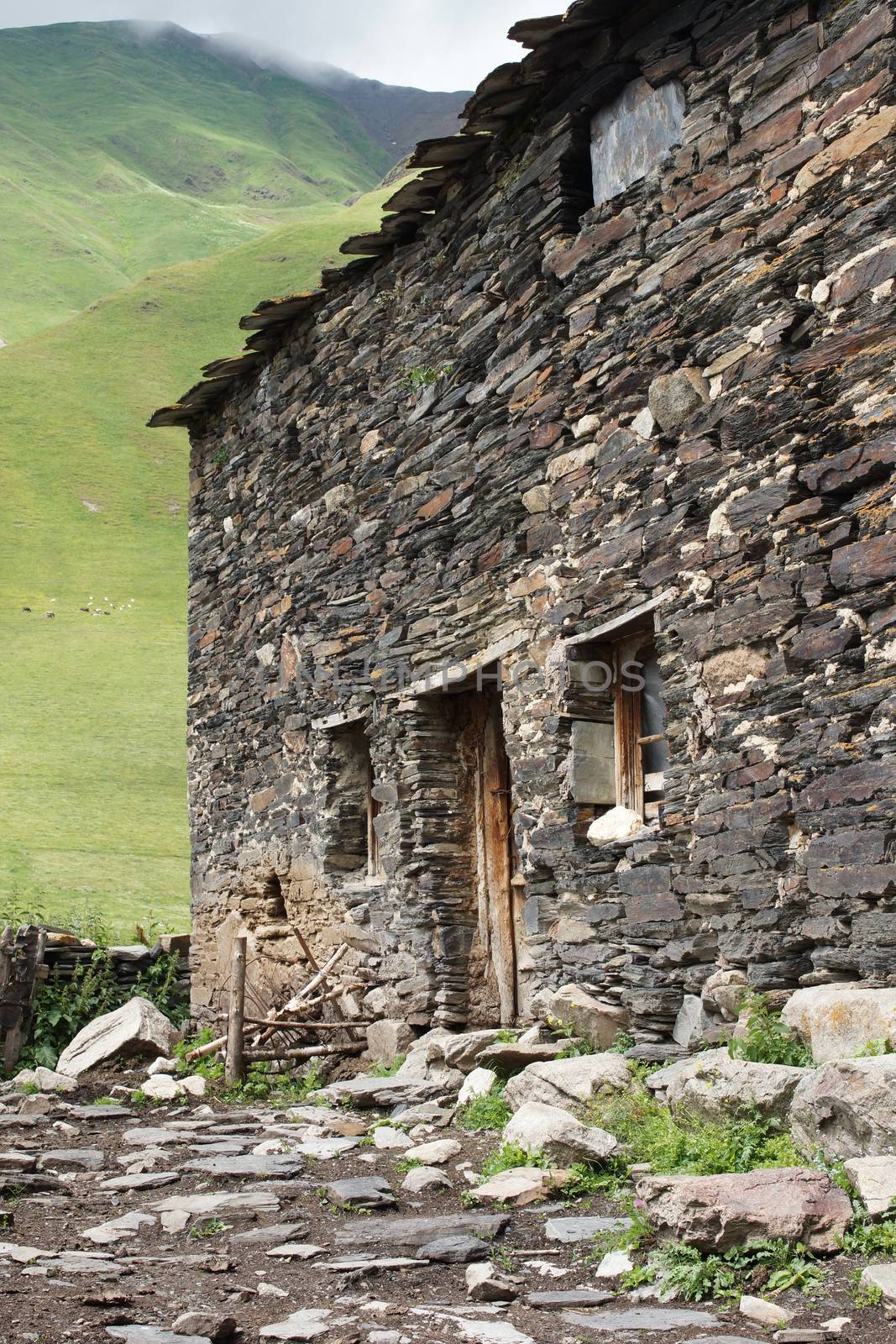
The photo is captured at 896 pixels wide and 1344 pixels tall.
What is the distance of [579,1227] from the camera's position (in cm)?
448

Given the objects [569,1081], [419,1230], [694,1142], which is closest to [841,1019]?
[694,1142]

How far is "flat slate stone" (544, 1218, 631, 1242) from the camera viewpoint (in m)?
4.39

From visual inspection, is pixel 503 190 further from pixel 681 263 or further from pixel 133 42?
pixel 133 42

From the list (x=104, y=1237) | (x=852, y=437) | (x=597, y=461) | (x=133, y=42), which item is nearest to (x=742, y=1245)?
(x=104, y=1237)

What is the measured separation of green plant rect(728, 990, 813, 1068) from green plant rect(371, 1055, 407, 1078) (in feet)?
11.7

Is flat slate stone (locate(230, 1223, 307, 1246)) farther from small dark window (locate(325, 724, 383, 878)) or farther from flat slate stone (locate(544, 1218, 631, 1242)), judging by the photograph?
small dark window (locate(325, 724, 383, 878))

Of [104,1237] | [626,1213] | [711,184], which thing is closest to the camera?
[626,1213]

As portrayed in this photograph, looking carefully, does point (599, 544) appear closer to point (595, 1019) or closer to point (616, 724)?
point (616, 724)

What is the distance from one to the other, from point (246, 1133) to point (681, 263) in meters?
5.41

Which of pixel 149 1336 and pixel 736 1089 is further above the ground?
pixel 736 1089

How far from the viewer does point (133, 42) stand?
194375 mm

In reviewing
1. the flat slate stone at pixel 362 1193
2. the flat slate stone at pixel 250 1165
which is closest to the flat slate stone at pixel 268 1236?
the flat slate stone at pixel 362 1193

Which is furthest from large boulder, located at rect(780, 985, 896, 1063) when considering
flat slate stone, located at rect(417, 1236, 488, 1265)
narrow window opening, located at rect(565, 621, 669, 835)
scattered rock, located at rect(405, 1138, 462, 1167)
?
narrow window opening, located at rect(565, 621, 669, 835)

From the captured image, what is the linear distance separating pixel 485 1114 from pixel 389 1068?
2.33 m
